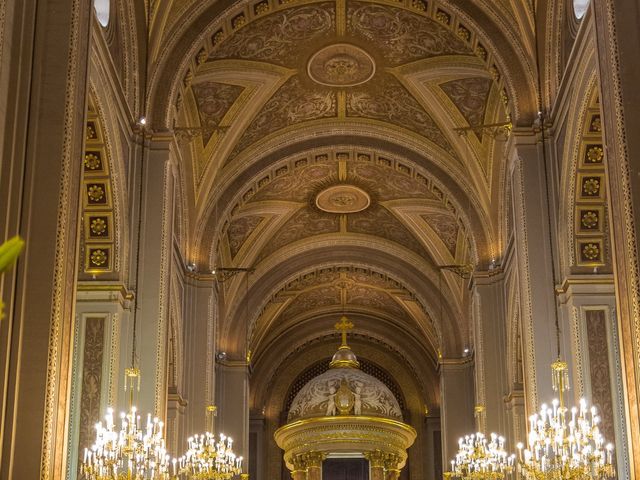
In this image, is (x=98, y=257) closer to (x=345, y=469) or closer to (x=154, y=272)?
(x=154, y=272)

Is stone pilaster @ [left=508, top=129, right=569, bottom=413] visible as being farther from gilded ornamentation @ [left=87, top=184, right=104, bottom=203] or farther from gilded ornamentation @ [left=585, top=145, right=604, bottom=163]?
gilded ornamentation @ [left=87, top=184, right=104, bottom=203]

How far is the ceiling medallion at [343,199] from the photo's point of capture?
2217cm

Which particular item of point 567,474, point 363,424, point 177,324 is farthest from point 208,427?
point 567,474

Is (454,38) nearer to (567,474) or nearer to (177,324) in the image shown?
(177,324)

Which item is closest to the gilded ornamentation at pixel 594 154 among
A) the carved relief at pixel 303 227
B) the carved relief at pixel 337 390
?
the carved relief at pixel 303 227

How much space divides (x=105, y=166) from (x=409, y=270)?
12.5 metres

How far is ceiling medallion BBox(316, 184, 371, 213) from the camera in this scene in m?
22.2

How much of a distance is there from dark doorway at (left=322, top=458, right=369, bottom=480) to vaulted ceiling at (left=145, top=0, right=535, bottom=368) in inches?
274

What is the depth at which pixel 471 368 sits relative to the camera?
76.6 ft

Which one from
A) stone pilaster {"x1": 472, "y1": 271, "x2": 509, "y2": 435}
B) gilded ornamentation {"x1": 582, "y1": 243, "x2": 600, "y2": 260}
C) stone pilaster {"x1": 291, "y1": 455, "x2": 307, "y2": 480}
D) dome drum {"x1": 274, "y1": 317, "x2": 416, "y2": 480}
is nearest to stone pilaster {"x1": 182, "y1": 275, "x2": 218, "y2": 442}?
dome drum {"x1": 274, "y1": 317, "x2": 416, "y2": 480}

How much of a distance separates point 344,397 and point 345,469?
8470 millimetres

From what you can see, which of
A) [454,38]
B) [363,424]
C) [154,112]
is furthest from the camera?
[363,424]

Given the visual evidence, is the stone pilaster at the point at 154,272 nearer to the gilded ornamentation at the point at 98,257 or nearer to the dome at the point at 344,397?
the gilded ornamentation at the point at 98,257

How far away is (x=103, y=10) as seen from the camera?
12.6 meters
